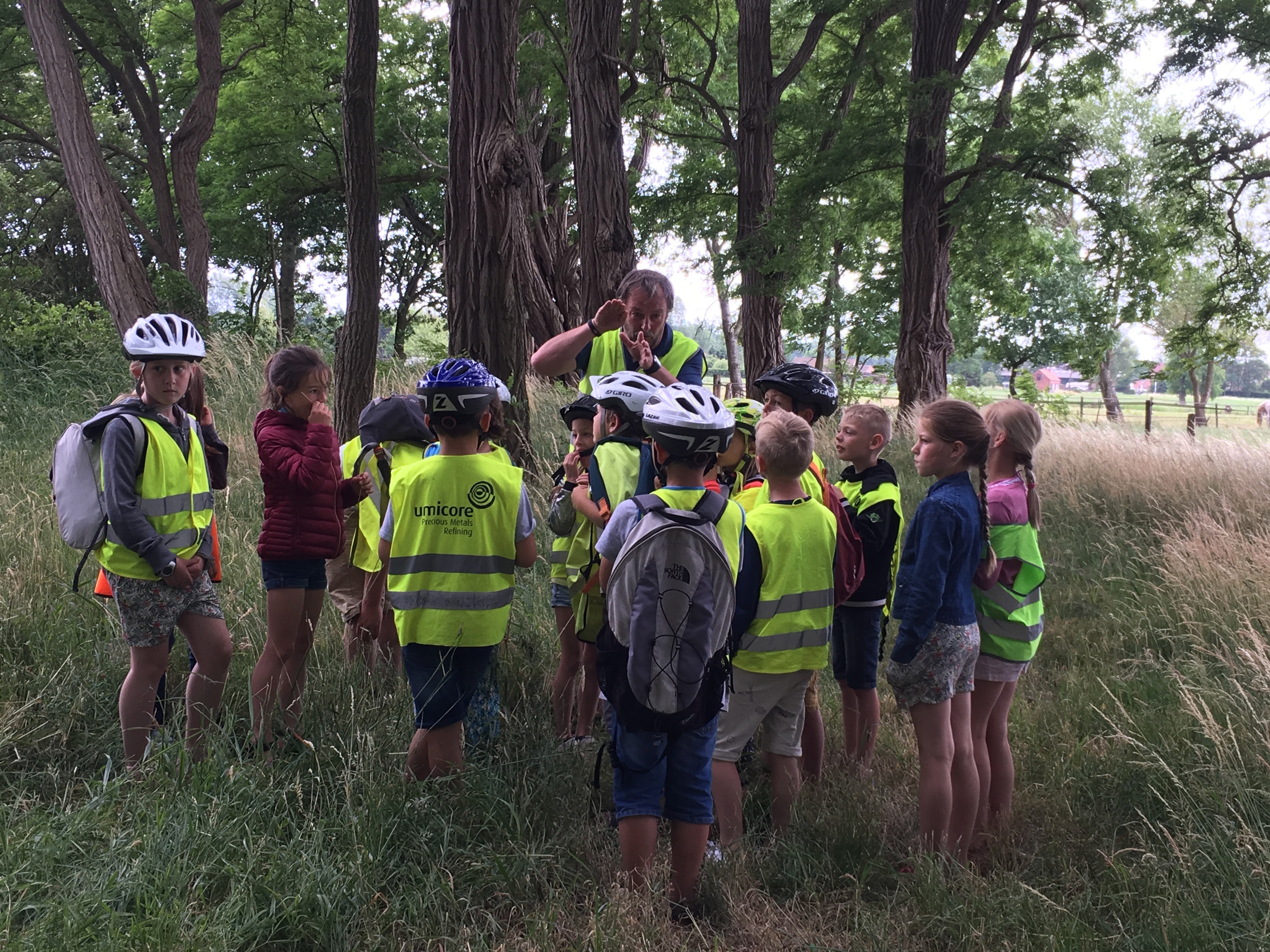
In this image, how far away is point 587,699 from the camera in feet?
13.6

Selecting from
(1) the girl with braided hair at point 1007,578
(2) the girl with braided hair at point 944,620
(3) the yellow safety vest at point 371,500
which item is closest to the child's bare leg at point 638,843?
(2) the girl with braided hair at point 944,620

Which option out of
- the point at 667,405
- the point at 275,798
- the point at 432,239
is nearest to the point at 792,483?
the point at 667,405

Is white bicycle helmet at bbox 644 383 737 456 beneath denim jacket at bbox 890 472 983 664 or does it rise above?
above

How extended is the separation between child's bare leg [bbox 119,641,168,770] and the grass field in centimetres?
16

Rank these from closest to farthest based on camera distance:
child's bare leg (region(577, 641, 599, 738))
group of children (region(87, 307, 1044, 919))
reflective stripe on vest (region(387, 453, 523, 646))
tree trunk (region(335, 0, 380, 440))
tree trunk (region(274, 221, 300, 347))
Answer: group of children (region(87, 307, 1044, 919)) → reflective stripe on vest (region(387, 453, 523, 646)) → child's bare leg (region(577, 641, 599, 738)) → tree trunk (region(335, 0, 380, 440)) → tree trunk (region(274, 221, 300, 347))

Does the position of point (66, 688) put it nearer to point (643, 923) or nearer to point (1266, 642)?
point (643, 923)

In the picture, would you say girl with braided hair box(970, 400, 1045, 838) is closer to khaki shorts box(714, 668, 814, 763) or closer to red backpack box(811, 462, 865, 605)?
red backpack box(811, 462, 865, 605)

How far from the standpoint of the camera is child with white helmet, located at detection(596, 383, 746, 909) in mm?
2822

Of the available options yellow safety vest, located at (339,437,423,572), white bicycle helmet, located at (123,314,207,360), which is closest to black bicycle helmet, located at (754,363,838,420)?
yellow safety vest, located at (339,437,423,572)

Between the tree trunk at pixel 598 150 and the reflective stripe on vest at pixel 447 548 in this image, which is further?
the tree trunk at pixel 598 150

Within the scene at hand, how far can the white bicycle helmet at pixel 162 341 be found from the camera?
11.4 ft

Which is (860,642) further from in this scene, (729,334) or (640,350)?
(729,334)

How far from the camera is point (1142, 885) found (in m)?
3.11

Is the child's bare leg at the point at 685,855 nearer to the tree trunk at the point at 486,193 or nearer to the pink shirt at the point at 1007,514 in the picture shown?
the pink shirt at the point at 1007,514
